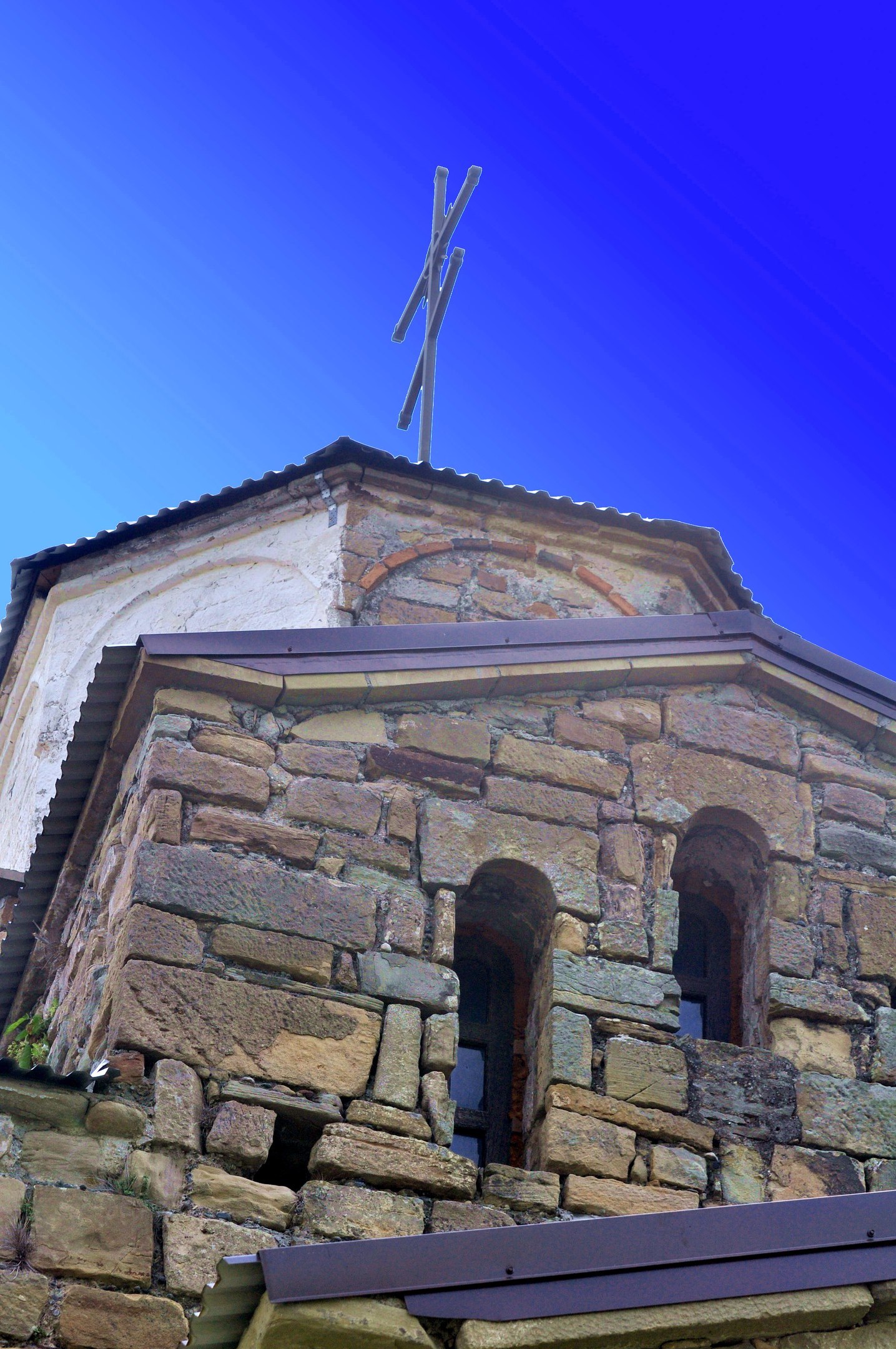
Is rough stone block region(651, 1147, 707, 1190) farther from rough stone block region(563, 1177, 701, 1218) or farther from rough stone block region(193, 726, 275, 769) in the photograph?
rough stone block region(193, 726, 275, 769)

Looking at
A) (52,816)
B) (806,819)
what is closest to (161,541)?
(52,816)

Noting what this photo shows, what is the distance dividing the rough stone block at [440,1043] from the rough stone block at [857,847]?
184cm

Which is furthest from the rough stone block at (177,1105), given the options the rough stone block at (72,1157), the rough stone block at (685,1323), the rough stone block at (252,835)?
the rough stone block at (685,1323)

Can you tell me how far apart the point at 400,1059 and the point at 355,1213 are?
1.88 feet

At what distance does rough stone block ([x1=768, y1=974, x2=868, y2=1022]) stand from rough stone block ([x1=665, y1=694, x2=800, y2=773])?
101 cm

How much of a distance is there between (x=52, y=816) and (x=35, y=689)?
13.9 ft

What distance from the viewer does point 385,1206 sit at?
4.86 meters

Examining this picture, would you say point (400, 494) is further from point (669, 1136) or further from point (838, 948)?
point (669, 1136)

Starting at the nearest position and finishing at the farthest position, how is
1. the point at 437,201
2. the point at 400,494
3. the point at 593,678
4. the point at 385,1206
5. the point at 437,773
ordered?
the point at 385,1206
the point at 437,773
the point at 593,678
the point at 400,494
the point at 437,201

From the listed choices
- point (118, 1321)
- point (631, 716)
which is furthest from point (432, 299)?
point (118, 1321)

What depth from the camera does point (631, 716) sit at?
642 cm

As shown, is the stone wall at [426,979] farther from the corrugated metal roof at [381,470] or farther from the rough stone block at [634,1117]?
the corrugated metal roof at [381,470]

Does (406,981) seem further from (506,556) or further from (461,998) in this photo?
(506,556)

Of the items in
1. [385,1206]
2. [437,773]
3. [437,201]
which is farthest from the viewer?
[437,201]
